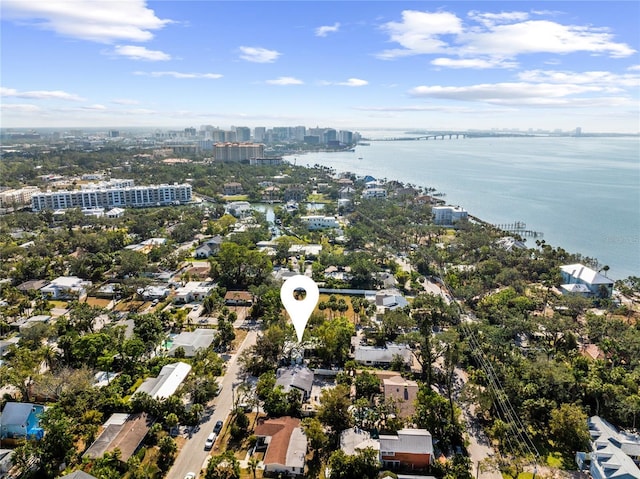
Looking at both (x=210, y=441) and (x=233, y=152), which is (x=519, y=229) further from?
(x=233, y=152)

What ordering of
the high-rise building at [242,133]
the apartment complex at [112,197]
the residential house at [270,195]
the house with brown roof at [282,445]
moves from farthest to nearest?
the high-rise building at [242,133], the residential house at [270,195], the apartment complex at [112,197], the house with brown roof at [282,445]

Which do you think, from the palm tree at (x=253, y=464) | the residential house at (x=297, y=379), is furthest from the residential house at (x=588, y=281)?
the palm tree at (x=253, y=464)

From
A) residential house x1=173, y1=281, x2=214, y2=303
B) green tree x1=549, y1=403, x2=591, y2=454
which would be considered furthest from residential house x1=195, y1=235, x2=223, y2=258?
green tree x1=549, y1=403, x2=591, y2=454

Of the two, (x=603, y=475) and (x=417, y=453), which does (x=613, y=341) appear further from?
(x=417, y=453)

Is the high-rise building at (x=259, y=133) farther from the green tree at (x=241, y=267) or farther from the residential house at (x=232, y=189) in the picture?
the green tree at (x=241, y=267)

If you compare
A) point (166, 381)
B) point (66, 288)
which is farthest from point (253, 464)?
point (66, 288)

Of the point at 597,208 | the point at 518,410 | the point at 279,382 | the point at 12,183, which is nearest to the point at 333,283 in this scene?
the point at 279,382

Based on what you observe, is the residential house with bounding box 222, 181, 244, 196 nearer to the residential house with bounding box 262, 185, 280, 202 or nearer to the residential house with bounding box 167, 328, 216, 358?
the residential house with bounding box 262, 185, 280, 202
